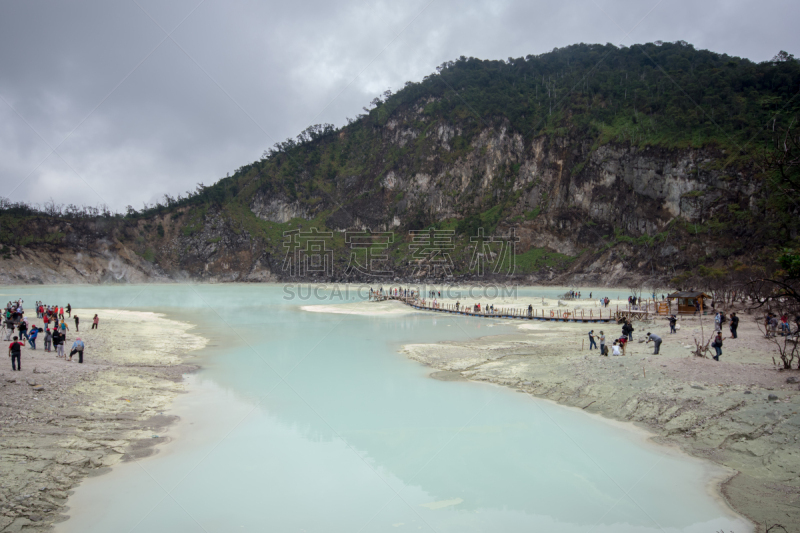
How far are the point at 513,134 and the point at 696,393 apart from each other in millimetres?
112582

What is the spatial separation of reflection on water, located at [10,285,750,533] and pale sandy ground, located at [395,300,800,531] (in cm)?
85

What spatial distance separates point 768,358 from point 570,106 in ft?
350

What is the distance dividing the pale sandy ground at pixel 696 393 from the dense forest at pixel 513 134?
55.0 meters

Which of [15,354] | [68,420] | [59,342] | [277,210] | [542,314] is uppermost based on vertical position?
[277,210]

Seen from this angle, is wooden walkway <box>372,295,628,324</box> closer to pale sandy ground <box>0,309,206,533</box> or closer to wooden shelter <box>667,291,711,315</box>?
wooden shelter <box>667,291,711,315</box>

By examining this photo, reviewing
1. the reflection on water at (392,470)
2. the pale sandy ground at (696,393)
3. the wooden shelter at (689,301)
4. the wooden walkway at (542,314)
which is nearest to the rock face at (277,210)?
the wooden walkway at (542,314)

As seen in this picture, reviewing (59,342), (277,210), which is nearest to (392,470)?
(59,342)

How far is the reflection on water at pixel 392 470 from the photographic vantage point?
890cm

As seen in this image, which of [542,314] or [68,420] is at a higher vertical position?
[542,314]

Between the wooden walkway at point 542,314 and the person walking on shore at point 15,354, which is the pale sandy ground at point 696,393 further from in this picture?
the person walking on shore at point 15,354

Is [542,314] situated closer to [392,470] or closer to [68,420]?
[392,470]

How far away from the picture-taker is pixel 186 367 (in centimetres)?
2039

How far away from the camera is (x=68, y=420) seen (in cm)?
1184

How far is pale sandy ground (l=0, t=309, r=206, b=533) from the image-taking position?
8.50m
